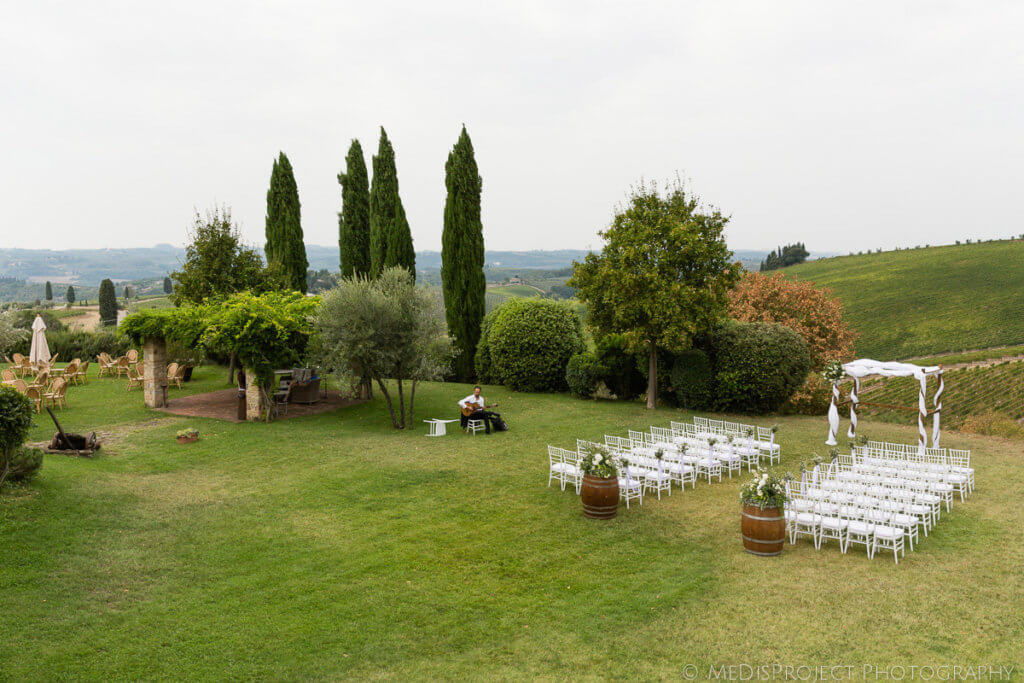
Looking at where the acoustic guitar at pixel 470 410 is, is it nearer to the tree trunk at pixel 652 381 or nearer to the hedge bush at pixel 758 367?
the tree trunk at pixel 652 381

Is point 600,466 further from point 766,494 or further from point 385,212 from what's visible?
point 385,212

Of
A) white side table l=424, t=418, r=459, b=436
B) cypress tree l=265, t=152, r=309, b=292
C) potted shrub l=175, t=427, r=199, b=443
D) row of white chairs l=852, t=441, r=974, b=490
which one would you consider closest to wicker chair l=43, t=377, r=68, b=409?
potted shrub l=175, t=427, r=199, b=443

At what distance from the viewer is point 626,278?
810 inches

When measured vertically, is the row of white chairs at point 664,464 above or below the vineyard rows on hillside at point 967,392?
above

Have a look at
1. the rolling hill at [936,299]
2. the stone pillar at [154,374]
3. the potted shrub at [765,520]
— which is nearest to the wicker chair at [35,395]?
the stone pillar at [154,374]

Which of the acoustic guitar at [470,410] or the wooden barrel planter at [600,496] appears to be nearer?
the wooden barrel planter at [600,496]

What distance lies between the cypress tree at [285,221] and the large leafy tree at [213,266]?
598 cm

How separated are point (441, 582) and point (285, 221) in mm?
30496

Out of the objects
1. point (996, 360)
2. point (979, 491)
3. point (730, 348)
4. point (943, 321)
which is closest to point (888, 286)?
point (943, 321)

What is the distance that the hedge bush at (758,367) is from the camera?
20344 mm

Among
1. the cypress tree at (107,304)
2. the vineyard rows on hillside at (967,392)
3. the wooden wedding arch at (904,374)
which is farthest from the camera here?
the cypress tree at (107,304)

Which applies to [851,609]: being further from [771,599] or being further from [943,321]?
[943,321]

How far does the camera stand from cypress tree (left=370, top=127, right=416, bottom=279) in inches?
1265

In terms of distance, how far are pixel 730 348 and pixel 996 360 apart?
35473mm
